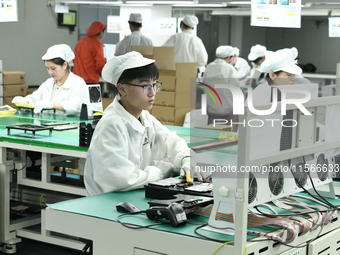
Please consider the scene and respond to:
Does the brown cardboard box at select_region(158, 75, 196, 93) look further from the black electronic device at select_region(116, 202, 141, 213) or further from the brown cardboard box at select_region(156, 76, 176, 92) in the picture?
the black electronic device at select_region(116, 202, 141, 213)

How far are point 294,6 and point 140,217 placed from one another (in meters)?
3.74

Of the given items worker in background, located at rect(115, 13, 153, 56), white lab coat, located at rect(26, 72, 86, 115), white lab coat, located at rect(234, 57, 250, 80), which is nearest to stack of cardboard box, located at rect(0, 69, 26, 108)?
worker in background, located at rect(115, 13, 153, 56)

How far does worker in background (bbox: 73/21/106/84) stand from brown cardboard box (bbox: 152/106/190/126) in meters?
1.85

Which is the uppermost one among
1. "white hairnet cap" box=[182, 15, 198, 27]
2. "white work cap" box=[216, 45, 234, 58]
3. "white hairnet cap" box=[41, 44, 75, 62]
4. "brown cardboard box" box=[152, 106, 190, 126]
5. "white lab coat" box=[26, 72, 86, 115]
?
"white hairnet cap" box=[182, 15, 198, 27]

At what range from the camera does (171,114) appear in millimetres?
5113

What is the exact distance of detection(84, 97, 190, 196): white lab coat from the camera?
7.07ft

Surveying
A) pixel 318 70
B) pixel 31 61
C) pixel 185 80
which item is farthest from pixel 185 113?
pixel 318 70

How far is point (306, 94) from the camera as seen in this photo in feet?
6.00

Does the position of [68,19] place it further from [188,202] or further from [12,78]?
[188,202]

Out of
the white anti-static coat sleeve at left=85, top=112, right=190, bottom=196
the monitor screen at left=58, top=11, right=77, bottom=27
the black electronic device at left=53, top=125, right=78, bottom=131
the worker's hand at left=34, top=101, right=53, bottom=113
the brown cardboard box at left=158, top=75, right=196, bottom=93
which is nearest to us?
the white anti-static coat sleeve at left=85, top=112, right=190, bottom=196

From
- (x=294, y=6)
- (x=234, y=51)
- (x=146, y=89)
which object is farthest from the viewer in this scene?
(x=234, y=51)

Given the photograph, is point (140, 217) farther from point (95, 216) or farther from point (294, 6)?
point (294, 6)

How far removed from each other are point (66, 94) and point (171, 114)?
3.73 ft

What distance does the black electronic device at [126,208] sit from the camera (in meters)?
1.85
